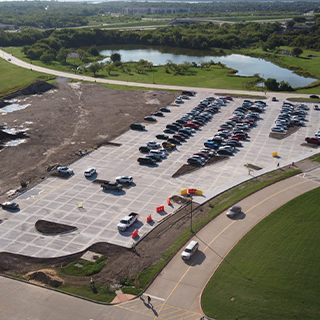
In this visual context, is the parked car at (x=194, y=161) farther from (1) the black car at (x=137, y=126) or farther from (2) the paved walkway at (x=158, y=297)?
(1) the black car at (x=137, y=126)

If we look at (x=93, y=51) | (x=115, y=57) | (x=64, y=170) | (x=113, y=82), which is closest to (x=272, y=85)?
(x=113, y=82)

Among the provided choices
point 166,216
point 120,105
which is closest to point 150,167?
point 166,216

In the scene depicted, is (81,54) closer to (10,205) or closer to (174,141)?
(174,141)

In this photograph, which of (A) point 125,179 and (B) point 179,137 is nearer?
(A) point 125,179

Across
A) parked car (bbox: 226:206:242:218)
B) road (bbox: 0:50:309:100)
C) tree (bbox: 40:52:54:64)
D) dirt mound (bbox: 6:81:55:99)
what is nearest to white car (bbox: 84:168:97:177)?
parked car (bbox: 226:206:242:218)

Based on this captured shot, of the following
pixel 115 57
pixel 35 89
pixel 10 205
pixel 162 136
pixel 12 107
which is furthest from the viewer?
pixel 115 57

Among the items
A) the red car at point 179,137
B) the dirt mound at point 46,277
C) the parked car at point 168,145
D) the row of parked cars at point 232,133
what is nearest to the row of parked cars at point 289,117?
the row of parked cars at point 232,133

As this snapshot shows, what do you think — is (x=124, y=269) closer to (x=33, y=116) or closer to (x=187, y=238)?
(x=187, y=238)
